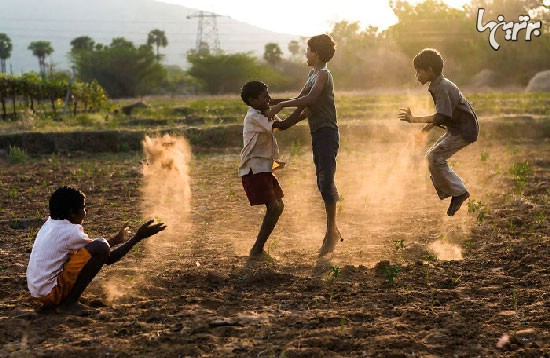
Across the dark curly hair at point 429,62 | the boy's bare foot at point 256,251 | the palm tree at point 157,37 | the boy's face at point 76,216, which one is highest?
the palm tree at point 157,37

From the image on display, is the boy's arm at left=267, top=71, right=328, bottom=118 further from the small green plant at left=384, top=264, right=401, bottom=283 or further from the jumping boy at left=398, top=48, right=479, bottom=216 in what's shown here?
the small green plant at left=384, top=264, right=401, bottom=283

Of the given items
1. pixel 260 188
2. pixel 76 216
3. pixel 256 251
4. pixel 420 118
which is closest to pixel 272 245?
pixel 256 251

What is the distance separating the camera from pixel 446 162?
6.29 metres

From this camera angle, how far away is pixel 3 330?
4047mm

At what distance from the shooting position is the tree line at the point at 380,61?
55250 mm

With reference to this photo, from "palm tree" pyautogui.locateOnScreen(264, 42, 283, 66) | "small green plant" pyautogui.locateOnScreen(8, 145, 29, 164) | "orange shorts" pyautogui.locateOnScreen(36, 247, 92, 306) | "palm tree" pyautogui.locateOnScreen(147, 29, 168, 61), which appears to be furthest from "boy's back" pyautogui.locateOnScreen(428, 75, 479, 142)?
"palm tree" pyautogui.locateOnScreen(147, 29, 168, 61)

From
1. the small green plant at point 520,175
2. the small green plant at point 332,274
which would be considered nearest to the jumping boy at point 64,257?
the small green plant at point 332,274

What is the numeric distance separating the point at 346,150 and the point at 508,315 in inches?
414

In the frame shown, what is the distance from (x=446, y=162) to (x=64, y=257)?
11.9ft

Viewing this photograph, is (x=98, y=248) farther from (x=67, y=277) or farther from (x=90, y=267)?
(x=67, y=277)

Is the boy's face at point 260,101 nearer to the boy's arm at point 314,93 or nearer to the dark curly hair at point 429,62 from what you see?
the boy's arm at point 314,93

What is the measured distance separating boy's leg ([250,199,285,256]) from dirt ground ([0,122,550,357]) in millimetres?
177

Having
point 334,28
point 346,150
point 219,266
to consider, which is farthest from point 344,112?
point 334,28

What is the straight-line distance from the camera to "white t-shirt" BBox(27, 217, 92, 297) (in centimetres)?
433
